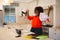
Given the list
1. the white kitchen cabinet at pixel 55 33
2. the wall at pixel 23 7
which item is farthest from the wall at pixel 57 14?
the wall at pixel 23 7

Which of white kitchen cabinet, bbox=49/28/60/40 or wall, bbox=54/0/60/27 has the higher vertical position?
wall, bbox=54/0/60/27

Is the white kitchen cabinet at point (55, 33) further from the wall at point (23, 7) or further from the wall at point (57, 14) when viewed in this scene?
the wall at point (23, 7)

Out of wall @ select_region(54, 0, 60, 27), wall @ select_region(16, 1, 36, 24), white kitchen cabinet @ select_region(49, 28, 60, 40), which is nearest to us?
white kitchen cabinet @ select_region(49, 28, 60, 40)

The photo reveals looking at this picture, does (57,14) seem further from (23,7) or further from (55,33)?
(23,7)

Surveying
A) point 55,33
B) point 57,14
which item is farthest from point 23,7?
point 55,33

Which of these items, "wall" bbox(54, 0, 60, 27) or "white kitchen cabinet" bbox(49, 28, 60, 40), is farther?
"wall" bbox(54, 0, 60, 27)

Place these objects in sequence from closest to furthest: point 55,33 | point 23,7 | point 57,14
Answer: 1. point 55,33
2. point 57,14
3. point 23,7

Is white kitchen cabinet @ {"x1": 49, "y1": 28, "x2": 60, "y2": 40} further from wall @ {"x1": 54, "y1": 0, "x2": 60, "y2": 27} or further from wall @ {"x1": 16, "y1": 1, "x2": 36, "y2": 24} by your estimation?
wall @ {"x1": 16, "y1": 1, "x2": 36, "y2": 24}

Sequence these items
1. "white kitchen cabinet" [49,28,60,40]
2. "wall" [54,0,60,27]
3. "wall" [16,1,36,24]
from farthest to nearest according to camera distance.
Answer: "wall" [16,1,36,24] < "wall" [54,0,60,27] < "white kitchen cabinet" [49,28,60,40]

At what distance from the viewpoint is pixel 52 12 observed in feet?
9.35

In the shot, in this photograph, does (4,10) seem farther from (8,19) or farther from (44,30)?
(44,30)

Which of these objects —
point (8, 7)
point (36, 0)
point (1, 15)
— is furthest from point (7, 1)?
point (36, 0)

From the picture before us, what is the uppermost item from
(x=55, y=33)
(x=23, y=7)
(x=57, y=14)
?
(x=23, y=7)

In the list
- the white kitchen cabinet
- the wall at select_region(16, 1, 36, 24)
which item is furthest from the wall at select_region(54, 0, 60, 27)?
the wall at select_region(16, 1, 36, 24)
